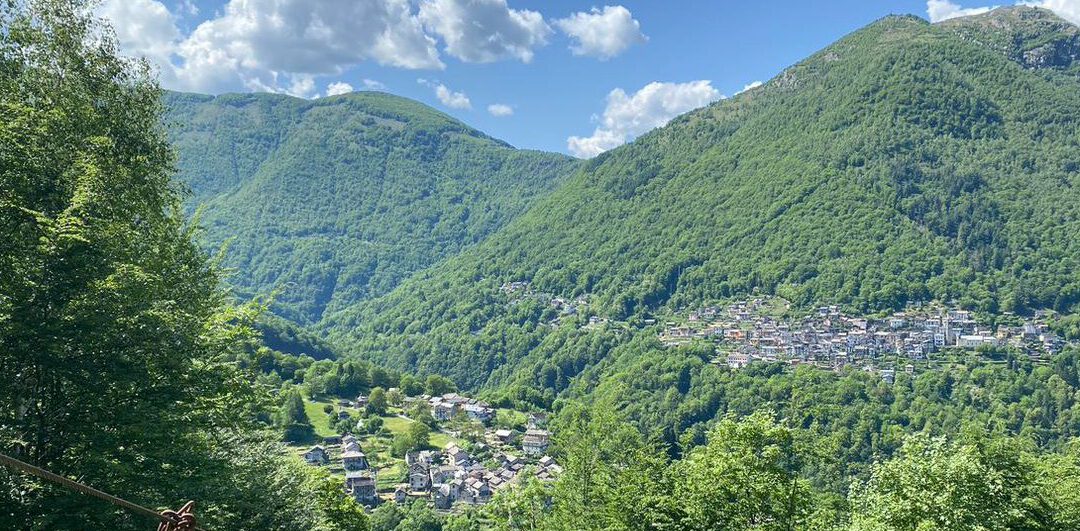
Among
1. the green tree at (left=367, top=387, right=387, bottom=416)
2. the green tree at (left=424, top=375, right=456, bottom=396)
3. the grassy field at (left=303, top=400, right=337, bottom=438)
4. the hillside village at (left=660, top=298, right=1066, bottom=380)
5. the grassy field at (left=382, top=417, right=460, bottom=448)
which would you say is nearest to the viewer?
the grassy field at (left=303, top=400, right=337, bottom=438)

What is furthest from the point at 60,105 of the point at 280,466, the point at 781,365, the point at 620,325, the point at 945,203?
the point at 945,203

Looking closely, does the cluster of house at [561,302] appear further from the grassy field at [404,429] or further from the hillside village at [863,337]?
A: the grassy field at [404,429]

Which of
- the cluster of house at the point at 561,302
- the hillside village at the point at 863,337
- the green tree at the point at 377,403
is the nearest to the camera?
the green tree at the point at 377,403

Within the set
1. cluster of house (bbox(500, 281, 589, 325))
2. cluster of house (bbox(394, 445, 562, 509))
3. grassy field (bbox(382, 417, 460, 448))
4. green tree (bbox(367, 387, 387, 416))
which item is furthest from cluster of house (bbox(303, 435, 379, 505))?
cluster of house (bbox(500, 281, 589, 325))

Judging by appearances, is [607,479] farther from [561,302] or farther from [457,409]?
[561,302]

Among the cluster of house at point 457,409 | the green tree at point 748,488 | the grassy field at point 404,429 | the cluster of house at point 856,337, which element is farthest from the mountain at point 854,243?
the green tree at point 748,488

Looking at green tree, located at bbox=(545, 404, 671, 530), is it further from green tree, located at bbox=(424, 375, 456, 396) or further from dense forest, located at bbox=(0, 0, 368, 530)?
green tree, located at bbox=(424, 375, 456, 396)
